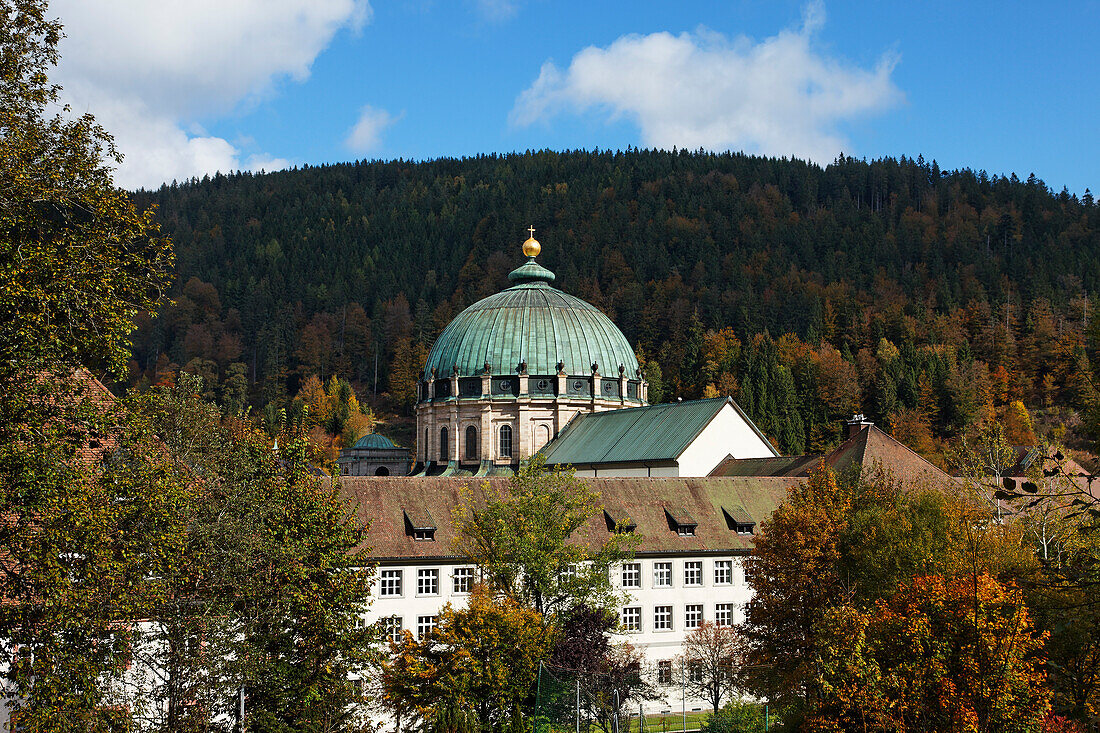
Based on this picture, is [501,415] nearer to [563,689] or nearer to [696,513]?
[696,513]

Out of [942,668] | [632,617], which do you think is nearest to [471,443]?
[632,617]

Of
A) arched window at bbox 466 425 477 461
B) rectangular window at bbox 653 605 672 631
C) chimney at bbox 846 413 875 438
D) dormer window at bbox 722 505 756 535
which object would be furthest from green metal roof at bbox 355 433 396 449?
rectangular window at bbox 653 605 672 631

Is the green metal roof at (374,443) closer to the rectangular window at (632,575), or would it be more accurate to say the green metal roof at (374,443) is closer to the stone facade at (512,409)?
the stone facade at (512,409)

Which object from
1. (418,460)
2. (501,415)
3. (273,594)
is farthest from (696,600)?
(418,460)

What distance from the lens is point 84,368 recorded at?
904 inches

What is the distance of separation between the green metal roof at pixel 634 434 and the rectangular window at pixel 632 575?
61.1 feet

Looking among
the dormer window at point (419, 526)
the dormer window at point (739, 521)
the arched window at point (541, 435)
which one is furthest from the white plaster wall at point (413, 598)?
the arched window at point (541, 435)

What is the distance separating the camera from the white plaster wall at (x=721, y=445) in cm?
6706

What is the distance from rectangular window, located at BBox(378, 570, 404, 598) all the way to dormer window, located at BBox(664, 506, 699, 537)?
12.8m

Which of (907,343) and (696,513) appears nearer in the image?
(696,513)

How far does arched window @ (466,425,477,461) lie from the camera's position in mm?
89812

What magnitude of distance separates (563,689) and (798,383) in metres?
100.0

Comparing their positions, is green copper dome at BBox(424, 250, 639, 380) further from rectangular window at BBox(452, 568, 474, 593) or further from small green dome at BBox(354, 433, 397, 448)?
rectangular window at BBox(452, 568, 474, 593)

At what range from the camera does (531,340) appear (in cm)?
9044
